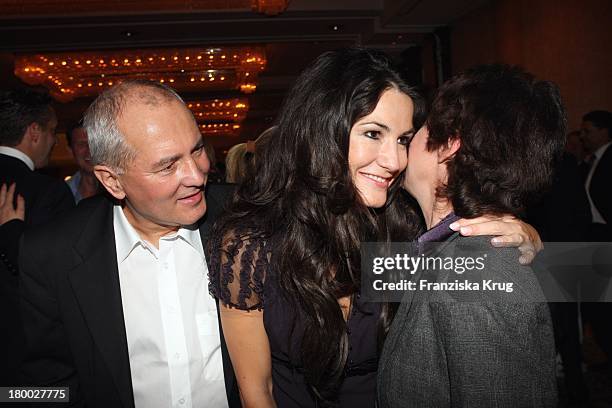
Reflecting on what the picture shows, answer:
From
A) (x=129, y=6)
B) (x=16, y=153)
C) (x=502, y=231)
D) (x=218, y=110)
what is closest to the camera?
(x=502, y=231)

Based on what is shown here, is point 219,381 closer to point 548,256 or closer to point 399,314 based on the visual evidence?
point 399,314

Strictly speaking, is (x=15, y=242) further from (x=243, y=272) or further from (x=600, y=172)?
(x=600, y=172)

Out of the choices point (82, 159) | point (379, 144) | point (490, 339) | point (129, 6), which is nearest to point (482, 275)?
point (490, 339)

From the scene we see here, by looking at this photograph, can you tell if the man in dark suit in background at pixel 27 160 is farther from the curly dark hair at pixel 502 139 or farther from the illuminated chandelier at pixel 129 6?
the illuminated chandelier at pixel 129 6

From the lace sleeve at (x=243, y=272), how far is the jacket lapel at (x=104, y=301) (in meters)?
0.35

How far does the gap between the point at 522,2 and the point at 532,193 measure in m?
5.05

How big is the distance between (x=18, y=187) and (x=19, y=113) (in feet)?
1.49

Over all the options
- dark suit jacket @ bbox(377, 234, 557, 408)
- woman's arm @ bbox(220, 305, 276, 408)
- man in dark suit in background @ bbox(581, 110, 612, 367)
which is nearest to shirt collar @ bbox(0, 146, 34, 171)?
woman's arm @ bbox(220, 305, 276, 408)

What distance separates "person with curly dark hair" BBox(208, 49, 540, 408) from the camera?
138 cm

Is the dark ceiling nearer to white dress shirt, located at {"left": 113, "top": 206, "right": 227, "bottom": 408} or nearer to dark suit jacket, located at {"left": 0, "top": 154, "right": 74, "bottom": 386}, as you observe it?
dark suit jacket, located at {"left": 0, "top": 154, "right": 74, "bottom": 386}

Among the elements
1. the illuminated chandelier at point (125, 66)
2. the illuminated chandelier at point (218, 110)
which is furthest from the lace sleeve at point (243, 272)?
the illuminated chandelier at point (218, 110)

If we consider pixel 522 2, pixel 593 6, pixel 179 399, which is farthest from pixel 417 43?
pixel 179 399

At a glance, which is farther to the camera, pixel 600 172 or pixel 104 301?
pixel 600 172

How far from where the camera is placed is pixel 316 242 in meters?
1.44
